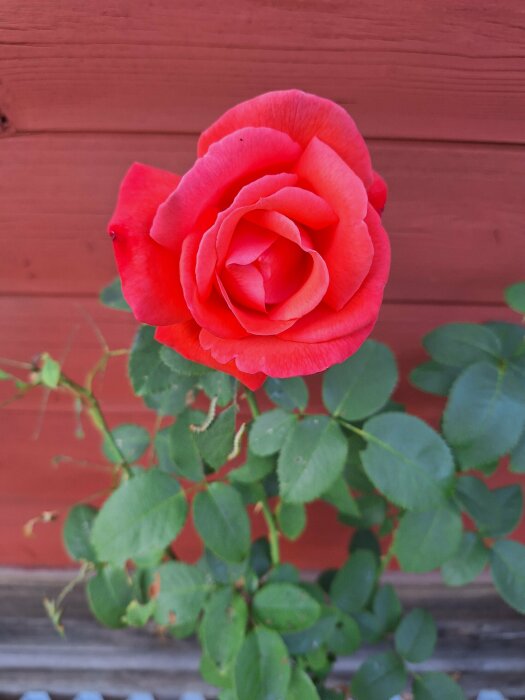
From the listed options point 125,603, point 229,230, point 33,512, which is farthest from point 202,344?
point 33,512

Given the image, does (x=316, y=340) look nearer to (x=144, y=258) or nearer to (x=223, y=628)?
(x=144, y=258)

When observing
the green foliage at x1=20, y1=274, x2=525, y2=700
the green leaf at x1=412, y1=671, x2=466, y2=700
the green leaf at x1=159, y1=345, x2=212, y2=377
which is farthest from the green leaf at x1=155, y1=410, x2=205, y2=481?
the green leaf at x1=412, y1=671, x2=466, y2=700

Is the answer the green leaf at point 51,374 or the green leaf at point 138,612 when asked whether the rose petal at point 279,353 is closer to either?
the green leaf at point 51,374

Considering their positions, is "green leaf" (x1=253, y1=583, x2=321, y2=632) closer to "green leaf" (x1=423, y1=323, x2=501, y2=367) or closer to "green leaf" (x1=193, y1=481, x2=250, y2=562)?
"green leaf" (x1=193, y1=481, x2=250, y2=562)

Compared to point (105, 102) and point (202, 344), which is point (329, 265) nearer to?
point (202, 344)

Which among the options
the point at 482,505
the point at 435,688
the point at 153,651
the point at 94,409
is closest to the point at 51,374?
the point at 94,409
